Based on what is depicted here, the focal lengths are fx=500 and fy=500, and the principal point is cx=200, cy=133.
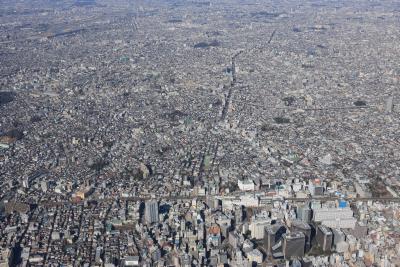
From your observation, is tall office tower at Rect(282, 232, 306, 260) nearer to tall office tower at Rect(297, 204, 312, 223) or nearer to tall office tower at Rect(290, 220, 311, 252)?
tall office tower at Rect(290, 220, 311, 252)

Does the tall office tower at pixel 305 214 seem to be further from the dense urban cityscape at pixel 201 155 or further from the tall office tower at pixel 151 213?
the tall office tower at pixel 151 213

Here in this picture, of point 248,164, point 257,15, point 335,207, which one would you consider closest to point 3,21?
point 257,15

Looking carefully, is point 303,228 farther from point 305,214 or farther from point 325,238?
point 305,214

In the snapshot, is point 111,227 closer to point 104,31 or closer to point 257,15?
point 104,31

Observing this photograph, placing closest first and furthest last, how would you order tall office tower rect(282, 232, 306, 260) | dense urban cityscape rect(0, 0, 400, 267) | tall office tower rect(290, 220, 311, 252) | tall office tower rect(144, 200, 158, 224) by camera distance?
tall office tower rect(282, 232, 306, 260) < tall office tower rect(290, 220, 311, 252) < dense urban cityscape rect(0, 0, 400, 267) < tall office tower rect(144, 200, 158, 224)

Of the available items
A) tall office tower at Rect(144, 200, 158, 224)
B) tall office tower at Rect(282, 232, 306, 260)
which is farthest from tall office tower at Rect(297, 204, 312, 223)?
tall office tower at Rect(144, 200, 158, 224)

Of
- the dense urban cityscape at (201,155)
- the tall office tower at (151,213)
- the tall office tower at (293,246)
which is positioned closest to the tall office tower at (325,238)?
the dense urban cityscape at (201,155)
